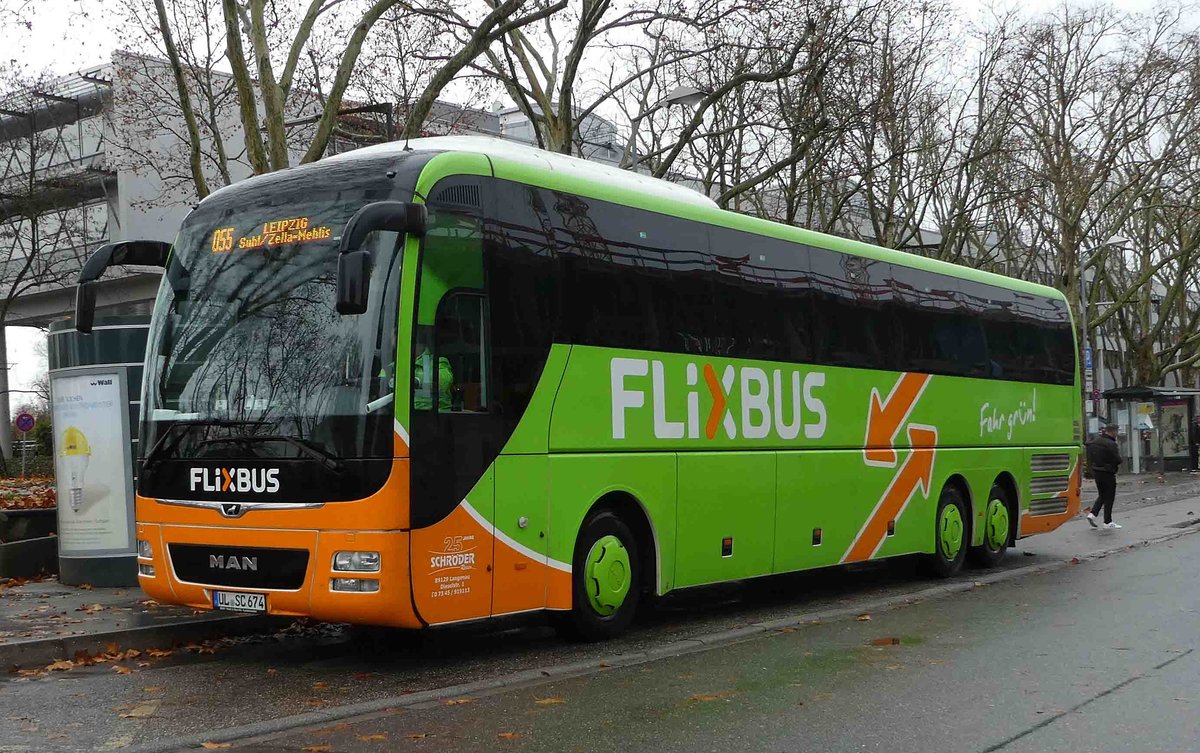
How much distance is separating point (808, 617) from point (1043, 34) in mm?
28611

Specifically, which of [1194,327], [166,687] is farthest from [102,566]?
[1194,327]

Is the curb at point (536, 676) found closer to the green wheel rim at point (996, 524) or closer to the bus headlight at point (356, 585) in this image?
the bus headlight at point (356, 585)

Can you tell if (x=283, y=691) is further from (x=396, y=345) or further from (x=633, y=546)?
(x=633, y=546)

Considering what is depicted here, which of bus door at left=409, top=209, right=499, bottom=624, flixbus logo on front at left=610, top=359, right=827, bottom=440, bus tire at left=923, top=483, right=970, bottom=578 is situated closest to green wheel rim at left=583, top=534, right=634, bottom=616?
flixbus logo on front at left=610, top=359, right=827, bottom=440

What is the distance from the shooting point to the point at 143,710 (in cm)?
761

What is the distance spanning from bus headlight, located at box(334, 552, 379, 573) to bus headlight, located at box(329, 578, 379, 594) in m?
0.06

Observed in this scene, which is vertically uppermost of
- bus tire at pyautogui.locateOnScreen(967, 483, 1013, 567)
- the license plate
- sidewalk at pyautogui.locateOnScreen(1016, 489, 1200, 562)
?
the license plate

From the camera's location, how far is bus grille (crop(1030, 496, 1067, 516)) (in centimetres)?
1739

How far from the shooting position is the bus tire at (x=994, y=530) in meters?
16.3

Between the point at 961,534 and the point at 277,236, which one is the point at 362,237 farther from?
the point at 961,534

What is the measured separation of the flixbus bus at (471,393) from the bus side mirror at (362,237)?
17 millimetres

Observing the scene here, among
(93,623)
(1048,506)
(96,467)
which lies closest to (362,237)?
(93,623)

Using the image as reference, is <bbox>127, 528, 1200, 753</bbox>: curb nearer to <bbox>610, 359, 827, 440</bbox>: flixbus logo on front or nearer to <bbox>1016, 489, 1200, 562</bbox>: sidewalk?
<bbox>610, 359, 827, 440</bbox>: flixbus logo on front

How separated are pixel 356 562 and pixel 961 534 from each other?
9537mm
